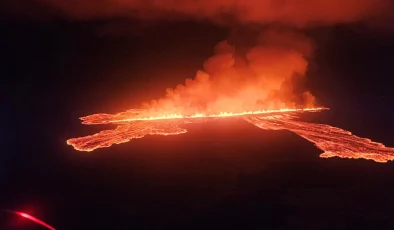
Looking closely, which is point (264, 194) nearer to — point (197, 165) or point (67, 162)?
point (197, 165)

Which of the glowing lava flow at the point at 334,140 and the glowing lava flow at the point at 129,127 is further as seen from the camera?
the glowing lava flow at the point at 129,127

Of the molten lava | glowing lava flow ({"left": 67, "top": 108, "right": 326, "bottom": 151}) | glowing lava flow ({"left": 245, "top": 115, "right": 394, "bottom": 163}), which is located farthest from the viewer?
glowing lava flow ({"left": 67, "top": 108, "right": 326, "bottom": 151})

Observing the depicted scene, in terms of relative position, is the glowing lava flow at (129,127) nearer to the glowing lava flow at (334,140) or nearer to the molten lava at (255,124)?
the molten lava at (255,124)

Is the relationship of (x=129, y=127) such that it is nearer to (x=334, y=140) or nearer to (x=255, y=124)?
(x=255, y=124)

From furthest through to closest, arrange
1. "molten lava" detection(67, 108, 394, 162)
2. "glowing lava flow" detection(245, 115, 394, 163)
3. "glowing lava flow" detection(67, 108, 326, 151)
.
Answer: "glowing lava flow" detection(67, 108, 326, 151) → "molten lava" detection(67, 108, 394, 162) → "glowing lava flow" detection(245, 115, 394, 163)

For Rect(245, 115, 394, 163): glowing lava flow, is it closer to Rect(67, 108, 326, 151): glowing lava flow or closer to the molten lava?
the molten lava

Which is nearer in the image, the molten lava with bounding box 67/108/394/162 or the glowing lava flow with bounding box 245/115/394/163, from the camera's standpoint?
the glowing lava flow with bounding box 245/115/394/163

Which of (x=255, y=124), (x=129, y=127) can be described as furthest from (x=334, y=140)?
(x=129, y=127)

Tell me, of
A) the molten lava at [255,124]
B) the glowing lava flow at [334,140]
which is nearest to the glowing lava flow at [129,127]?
the molten lava at [255,124]

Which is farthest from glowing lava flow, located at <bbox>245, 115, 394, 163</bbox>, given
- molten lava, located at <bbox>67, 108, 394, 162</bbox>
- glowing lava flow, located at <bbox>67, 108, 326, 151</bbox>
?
glowing lava flow, located at <bbox>67, 108, 326, 151</bbox>
